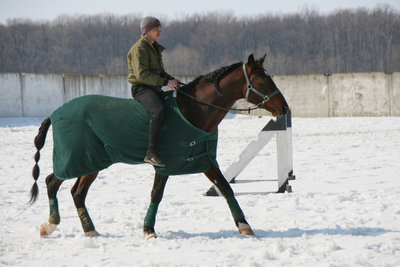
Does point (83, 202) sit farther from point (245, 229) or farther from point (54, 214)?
point (245, 229)

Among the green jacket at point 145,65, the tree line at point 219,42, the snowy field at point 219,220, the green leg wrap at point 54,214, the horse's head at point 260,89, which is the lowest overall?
the snowy field at point 219,220

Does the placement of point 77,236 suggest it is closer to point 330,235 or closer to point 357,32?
point 330,235

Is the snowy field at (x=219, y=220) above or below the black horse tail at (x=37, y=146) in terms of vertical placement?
below

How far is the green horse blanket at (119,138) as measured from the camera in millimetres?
5098

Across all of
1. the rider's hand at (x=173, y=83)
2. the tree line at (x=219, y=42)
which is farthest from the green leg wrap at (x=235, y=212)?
the tree line at (x=219, y=42)

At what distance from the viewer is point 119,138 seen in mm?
5191

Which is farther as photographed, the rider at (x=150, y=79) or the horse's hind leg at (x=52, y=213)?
the horse's hind leg at (x=52, y=213)

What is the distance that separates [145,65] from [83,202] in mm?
1653

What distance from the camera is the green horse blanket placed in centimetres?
510

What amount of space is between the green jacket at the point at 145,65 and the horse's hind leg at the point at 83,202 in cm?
121

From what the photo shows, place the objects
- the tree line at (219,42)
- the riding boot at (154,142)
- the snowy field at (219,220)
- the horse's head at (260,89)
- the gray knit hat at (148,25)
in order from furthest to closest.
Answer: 1. the tree line at (219,42)
2. the gray knit hat at (148,25)
3. the horse's head at (260,89)
4. the riding boot at (154,142)
5. the snowy field at (219,220)

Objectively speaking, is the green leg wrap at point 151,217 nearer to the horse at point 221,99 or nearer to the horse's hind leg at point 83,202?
the horse at point 221,99

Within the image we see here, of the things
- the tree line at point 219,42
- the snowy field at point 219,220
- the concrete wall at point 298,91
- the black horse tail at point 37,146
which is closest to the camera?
the snowy field at point 219,220

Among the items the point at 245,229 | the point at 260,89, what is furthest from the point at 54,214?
the point at 260,89
